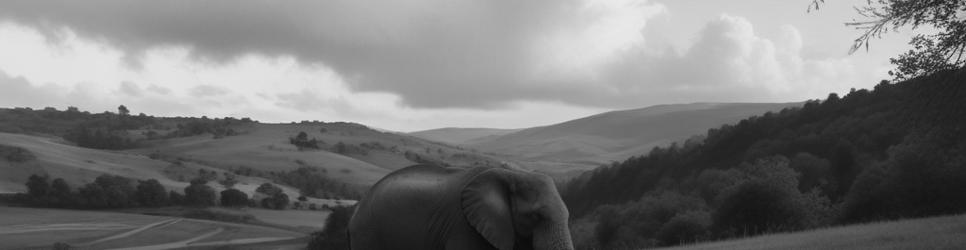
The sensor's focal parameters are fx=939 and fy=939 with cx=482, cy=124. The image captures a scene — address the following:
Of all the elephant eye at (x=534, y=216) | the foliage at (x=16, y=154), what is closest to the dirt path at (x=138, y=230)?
the foliage at (x=16, y=154)

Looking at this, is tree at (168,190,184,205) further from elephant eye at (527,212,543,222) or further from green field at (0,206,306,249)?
elephant eye at (527,212,543,222)

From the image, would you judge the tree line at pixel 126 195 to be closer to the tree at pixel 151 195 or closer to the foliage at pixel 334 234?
the tree at pixel 151 195

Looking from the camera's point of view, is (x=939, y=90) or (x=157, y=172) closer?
(x=939, y=90)

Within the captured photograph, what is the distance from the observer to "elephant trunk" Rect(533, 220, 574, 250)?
1346 centimetres

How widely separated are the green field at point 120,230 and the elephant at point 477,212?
123m

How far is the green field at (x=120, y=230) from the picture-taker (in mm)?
133638

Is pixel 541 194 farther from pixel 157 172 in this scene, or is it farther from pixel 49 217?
pixel 157 172

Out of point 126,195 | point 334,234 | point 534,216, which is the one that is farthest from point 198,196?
point 534,216

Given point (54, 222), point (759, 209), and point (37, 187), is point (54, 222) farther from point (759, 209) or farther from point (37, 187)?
point (759, 209)

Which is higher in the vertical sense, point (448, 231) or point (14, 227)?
point (448, 231)

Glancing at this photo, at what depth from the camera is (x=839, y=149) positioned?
101m

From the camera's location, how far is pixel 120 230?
14250 cm

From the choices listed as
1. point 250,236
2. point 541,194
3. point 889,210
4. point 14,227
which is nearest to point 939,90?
point 541,194

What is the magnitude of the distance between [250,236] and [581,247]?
88.0 m
